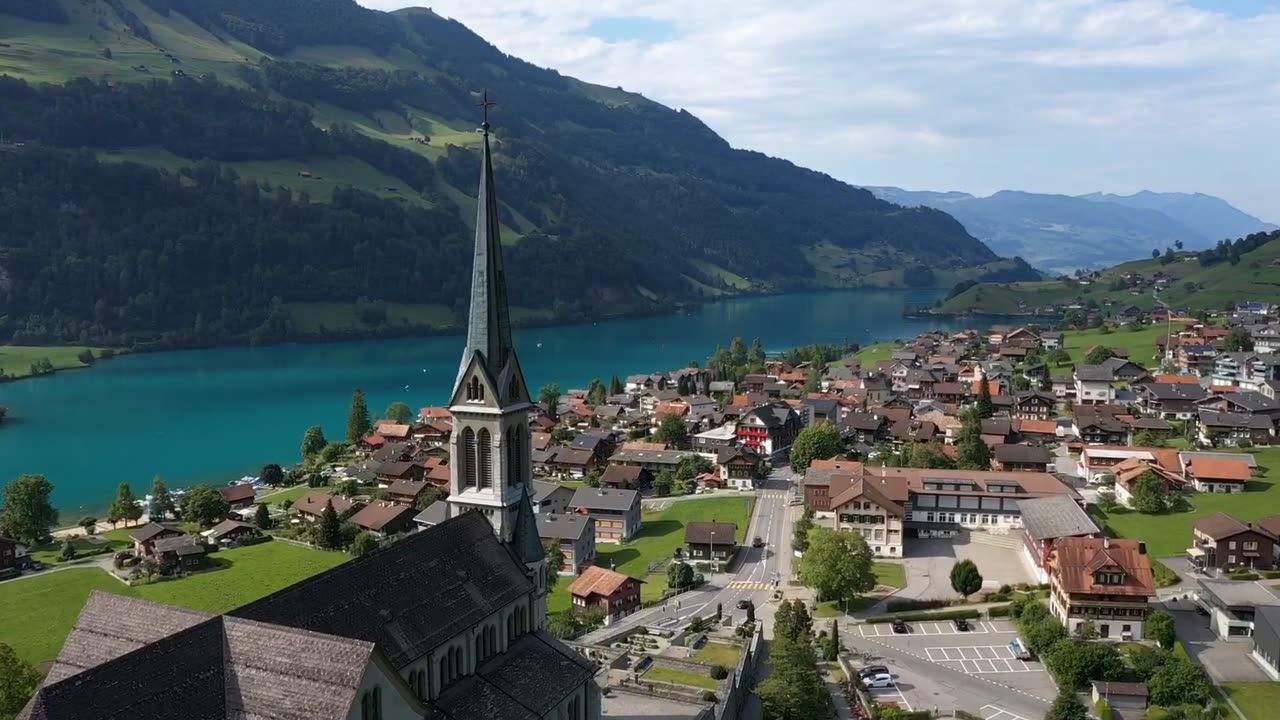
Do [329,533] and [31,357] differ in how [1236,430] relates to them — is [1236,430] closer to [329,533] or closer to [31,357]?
[329,533]

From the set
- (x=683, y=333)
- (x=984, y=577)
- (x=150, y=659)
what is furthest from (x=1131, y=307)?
(x=150, y=659)

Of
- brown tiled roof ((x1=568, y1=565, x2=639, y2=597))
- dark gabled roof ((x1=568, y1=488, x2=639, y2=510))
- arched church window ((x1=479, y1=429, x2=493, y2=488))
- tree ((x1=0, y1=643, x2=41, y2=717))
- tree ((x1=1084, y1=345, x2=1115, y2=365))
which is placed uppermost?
arched church window ((x1=479, y1=429, x2=493, y2=488))

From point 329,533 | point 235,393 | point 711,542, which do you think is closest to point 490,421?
point 711,542

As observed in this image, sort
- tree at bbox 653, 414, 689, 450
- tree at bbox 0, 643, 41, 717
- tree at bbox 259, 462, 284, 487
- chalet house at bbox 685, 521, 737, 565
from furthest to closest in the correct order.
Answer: tree at bbox 653, 414, 689, 450 < tree at bbox 259, 462, 284, 487 < chalet house at bbox 685, 521, 737, 565 < tree at bbox 0, 643, 41, 717

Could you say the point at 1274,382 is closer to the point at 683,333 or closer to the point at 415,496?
the point at 415,496

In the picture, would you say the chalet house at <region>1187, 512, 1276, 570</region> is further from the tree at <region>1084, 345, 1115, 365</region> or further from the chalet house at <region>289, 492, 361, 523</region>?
the tree at <region>1084, 345, 1115, 365</region>

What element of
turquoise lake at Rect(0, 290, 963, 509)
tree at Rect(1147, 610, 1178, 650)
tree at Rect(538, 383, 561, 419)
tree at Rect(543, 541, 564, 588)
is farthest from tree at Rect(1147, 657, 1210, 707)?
turquoise lake at Rect(0, 290, 963, 509)

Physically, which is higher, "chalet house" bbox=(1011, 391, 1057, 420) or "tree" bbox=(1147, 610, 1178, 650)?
"chalet house" bbox=(1011, 391, 1057, 420)
